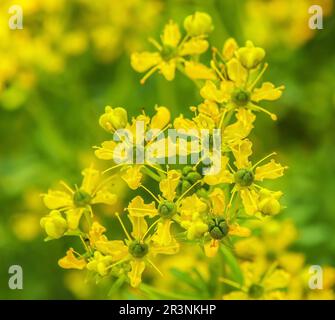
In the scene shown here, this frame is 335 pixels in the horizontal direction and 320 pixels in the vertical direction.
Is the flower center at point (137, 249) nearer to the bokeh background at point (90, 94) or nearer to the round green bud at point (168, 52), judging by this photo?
the round green bud at point (168, 52)

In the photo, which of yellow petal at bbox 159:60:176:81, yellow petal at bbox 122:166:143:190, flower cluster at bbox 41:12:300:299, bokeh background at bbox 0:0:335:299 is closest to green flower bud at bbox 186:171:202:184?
flower cluster at bbox 41:12:300:299

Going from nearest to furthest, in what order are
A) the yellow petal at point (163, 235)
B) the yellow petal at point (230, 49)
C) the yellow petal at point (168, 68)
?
the yellow petal at point (163, 235) → the yellow petal at point (230, 49) → the yellow petal at point (168, 68)

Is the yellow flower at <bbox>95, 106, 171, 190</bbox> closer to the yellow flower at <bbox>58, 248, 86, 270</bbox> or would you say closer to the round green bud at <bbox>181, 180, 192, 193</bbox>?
the round green bud at <bbox>181, 180, 192, 193</bbox>

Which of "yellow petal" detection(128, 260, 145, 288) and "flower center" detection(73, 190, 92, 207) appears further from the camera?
"flower center" detection(73, 190, 92, 207)

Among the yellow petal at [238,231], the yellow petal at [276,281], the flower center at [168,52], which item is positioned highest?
the flower center at [168,52]

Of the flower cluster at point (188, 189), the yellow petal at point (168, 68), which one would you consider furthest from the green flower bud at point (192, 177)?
the yellow petal at point (168, 68)

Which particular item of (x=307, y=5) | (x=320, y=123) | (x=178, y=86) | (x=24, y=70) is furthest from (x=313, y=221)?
(x=24, y=70)
